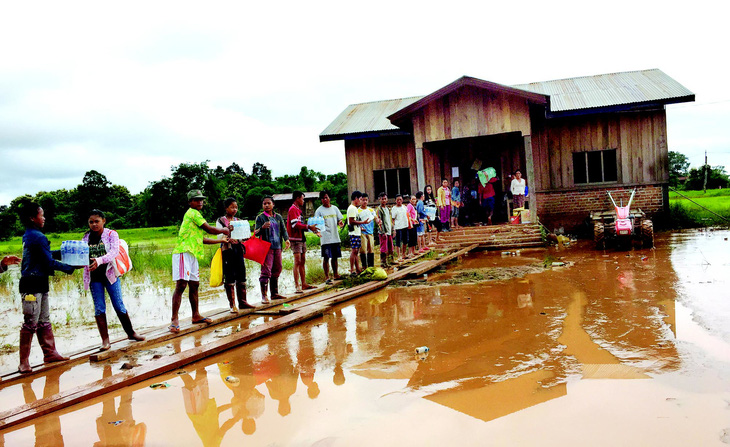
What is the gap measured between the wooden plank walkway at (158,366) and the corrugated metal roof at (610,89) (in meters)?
12.5

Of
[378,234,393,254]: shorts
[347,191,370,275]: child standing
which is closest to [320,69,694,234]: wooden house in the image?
[378,234,393,254]: shorts

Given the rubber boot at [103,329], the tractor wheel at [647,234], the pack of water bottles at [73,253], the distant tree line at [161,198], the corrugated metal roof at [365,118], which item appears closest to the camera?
the pack of water bottles at [73,253]

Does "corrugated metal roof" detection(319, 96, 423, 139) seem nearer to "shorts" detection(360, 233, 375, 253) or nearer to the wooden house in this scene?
the wooden house

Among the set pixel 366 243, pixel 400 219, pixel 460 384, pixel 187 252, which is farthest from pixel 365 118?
pixel 460 384

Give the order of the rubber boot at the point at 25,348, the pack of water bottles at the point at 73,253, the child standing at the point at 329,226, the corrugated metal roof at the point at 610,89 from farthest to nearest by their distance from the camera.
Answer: the corrugated metal roof at the point at 610,89 → the child standing at the point at 329,226 → the pack of water bottles at the point at 73,253 → the rubber boot at the point at 25,348

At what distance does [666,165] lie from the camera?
1727 centimetres

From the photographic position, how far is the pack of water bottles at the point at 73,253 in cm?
565

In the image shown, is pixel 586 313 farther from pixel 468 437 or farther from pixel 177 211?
pixel 177 211

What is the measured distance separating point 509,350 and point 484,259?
8241 mm

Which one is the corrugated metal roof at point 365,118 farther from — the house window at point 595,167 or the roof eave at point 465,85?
the house window at point 595,167

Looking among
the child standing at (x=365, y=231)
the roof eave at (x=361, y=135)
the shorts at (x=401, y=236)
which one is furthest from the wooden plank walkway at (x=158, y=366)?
the roof eave at (x=361, y=135)

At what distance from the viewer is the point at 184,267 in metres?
6.85

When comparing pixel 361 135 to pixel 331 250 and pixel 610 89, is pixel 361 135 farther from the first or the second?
pixel 331 250

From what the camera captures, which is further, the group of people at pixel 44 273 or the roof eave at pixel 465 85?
the roof eave at pixel 465 85
